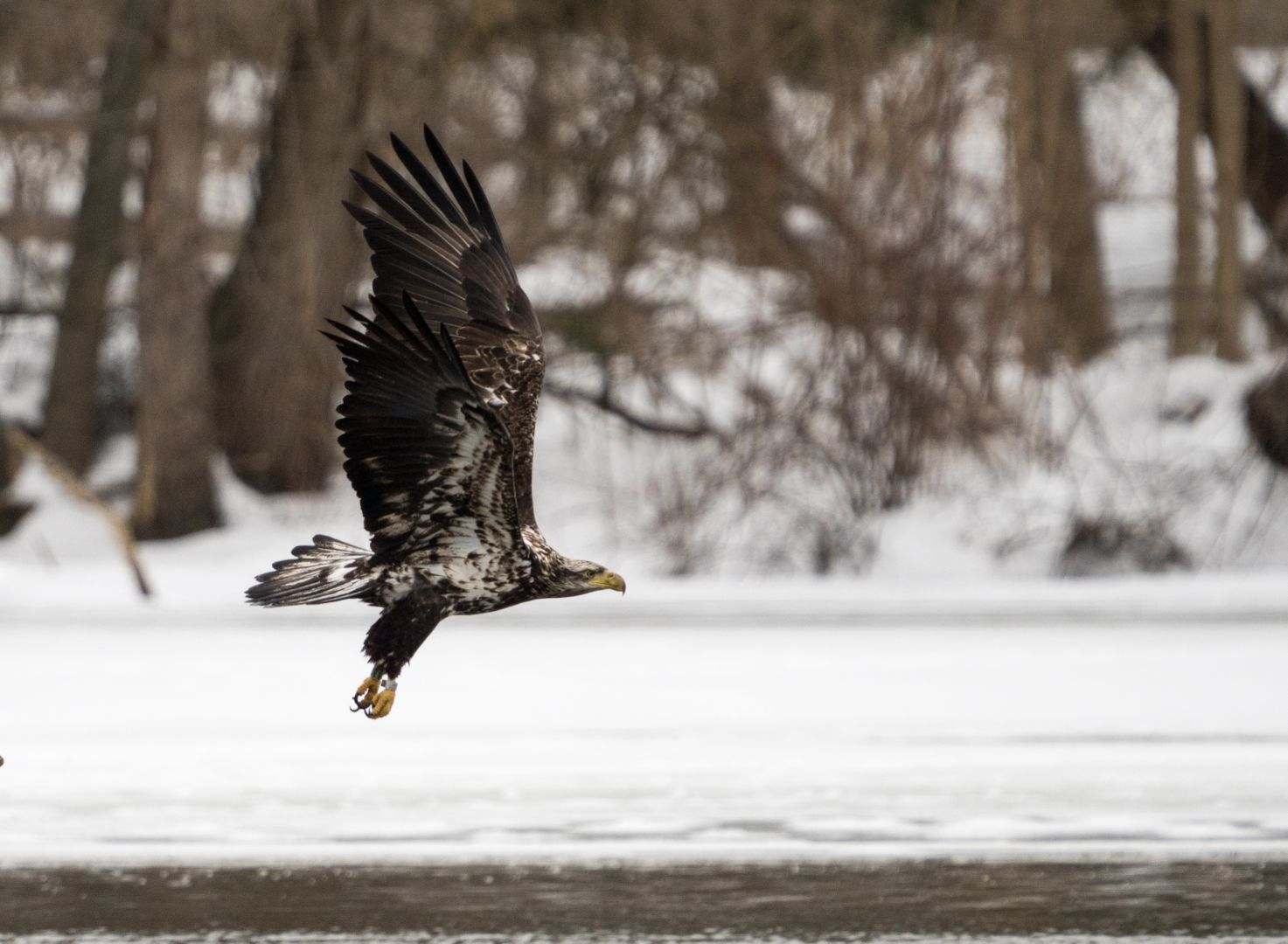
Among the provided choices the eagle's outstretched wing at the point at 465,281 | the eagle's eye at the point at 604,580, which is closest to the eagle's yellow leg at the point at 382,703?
the eagle's eye at the point at 604,580

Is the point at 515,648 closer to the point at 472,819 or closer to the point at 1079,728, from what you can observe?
the point at 1079,728

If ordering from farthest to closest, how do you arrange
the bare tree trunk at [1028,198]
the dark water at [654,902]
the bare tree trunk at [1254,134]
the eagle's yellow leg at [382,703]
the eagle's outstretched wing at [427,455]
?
the bare tree trunk at [1254,134] < the bare tree trunk at [1028,198] < the eagle's yellow leg at [382,703] < the eagle's outstretched wing at [427,455] < the dark water at [654,902]

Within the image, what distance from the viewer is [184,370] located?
72.0 feet

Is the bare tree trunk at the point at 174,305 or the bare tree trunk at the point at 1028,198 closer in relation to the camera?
the bare tree trunk at the point at 1028,198

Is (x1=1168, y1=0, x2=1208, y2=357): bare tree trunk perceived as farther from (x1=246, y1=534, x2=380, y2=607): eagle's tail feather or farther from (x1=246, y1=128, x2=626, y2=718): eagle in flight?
(x1=246, y1=534, x2=380, y2=607): eagle's tail feather

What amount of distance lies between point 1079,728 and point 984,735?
20.3 inches

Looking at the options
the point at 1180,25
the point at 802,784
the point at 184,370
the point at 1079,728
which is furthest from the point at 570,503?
the point at 802,784

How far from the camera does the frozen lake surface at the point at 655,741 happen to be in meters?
8.60

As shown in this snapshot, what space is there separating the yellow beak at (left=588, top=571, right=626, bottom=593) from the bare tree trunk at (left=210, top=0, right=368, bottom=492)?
13.3 meters

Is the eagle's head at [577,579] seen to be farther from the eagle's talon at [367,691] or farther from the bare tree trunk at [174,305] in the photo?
the bare tree trunk at [174,305]

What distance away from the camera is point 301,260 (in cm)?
2109

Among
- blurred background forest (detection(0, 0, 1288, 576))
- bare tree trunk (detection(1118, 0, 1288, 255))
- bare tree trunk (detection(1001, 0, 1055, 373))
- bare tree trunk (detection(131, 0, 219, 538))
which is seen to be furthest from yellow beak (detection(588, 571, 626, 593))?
bare tree trunk (detection(1118, 0, 1288, 255))

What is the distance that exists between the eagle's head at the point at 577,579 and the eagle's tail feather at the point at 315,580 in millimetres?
577

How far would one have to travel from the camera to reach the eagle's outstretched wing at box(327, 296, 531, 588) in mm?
7082
